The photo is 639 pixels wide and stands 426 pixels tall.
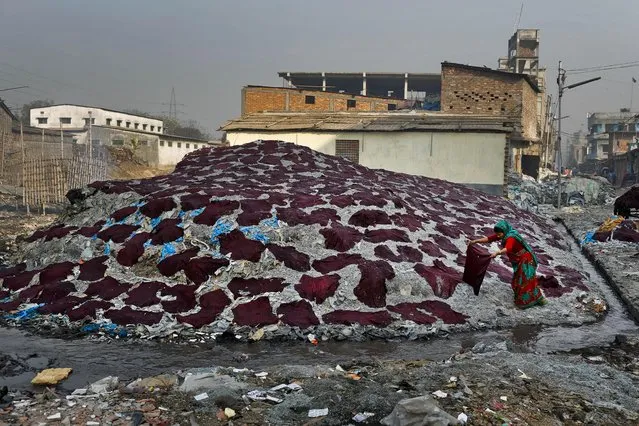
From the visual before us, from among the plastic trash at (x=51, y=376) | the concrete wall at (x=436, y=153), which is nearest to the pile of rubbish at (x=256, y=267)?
the plastic trash at (x=51, y=376)

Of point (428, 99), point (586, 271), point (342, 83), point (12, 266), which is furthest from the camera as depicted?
point (342, 83)

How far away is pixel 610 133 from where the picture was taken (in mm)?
50844

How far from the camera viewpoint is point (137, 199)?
949 centimetres

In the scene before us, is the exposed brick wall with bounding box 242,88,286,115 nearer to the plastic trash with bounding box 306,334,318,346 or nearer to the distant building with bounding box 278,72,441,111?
the distant building with bounding box 278,72,441,111

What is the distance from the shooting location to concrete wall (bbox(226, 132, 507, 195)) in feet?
57.1

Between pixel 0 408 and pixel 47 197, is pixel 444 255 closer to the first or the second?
pixel 0 408

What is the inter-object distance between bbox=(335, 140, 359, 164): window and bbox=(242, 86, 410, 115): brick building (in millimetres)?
9204

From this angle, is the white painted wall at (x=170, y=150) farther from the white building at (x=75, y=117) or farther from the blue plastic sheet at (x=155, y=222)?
the blue plastic sheet at (x=155, y=222)

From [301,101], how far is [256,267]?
25.2m

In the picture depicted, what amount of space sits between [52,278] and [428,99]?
35390mm

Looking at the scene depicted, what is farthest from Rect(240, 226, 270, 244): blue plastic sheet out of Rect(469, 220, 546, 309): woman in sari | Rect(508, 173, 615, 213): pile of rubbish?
Rect(508, 173, 615, 213): pile of rubbish

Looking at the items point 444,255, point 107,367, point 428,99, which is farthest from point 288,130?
point 428,99

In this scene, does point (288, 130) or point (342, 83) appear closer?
point (288, 130)

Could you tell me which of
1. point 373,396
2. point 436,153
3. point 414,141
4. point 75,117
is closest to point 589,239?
point 436,153
